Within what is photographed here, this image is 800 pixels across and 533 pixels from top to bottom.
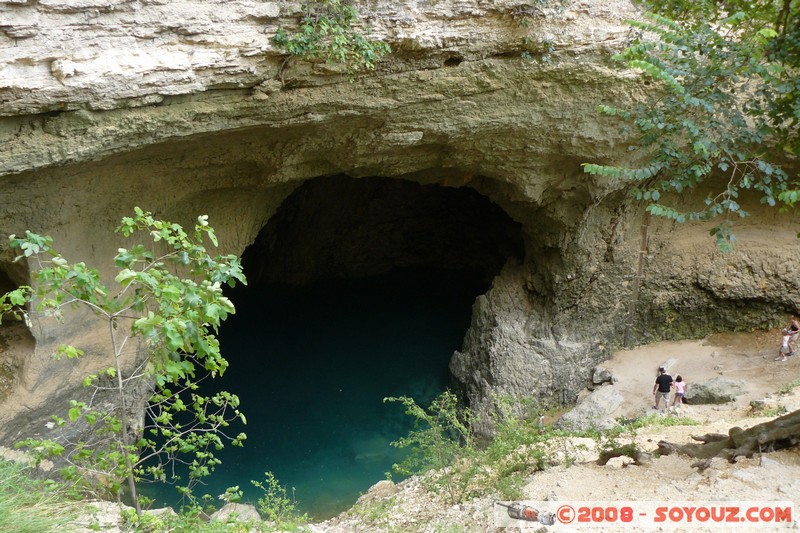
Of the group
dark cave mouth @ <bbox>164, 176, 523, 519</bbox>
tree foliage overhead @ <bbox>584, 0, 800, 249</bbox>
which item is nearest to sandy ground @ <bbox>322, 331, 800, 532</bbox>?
tree foliage overhead @ <bbox>584, 0, 800, 249</bbox>

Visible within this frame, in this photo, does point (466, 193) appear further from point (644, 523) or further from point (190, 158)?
point (644, 523)

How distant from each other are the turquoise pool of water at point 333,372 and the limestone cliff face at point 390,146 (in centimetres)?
142

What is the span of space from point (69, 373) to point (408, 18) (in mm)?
5488

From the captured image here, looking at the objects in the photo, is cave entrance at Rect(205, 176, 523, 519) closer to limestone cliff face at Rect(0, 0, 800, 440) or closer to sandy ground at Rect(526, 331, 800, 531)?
limestone cliff face at Rect(0, 0, 800, 440)

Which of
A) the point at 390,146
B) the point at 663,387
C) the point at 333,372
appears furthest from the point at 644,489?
the point at 333,372

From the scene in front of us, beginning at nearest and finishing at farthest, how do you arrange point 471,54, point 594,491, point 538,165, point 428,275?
point 594,491 < point 471,54 < point 538,165 < point 428,275

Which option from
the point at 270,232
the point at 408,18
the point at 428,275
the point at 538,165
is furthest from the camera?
the point at 428,275

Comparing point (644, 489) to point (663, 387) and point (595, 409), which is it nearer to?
point (663, 387)

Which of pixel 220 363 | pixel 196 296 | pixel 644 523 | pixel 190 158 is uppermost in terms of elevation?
pixel 190 158

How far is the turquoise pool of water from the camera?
9.32 metres

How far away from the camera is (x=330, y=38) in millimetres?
6680

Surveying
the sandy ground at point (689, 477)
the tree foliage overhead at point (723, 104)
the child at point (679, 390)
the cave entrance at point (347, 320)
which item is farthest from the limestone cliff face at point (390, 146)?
the tree foliage overhead at point (723, 104)

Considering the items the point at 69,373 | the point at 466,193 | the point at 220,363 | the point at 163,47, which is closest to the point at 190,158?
the point at 163,47

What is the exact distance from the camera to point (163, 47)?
605cm
